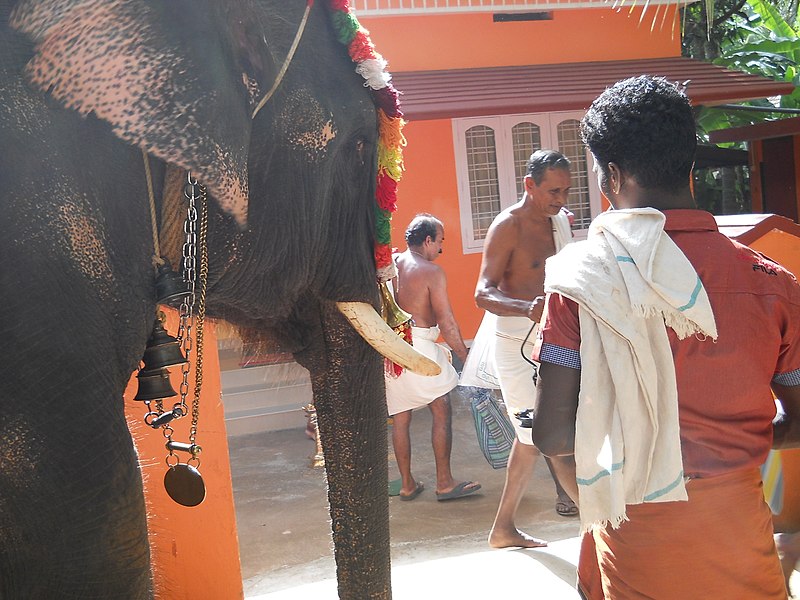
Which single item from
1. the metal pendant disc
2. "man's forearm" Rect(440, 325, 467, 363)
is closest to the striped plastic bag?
"man's forearm" Rect(440, 325, 467, 363)

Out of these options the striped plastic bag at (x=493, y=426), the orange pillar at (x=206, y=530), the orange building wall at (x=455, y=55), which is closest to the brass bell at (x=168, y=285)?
the orange pillar at (x=206, y=530)

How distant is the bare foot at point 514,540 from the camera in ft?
16.3

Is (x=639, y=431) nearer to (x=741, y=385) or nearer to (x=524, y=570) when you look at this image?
(x=741, y=385)

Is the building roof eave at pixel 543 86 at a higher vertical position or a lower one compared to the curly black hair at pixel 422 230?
higher

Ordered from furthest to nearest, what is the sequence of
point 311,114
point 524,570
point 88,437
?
point 524,570 < point 311,114 < point 88,437

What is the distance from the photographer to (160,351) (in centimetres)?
195

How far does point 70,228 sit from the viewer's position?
5.32ft

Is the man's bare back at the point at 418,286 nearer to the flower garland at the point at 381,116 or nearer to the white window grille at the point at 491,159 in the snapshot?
the white window grille at the point at 491,159

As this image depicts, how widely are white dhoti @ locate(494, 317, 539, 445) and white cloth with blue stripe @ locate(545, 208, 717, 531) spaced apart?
2.96 meters

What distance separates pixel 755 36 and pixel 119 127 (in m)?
13.8

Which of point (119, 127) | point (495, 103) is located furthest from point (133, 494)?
point (495, 103)

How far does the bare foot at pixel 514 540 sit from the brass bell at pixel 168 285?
3.53 metres

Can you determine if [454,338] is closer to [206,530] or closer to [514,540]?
[514,540]

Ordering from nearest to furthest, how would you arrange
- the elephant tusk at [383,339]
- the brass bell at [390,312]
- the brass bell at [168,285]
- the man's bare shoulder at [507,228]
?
1. the brass bell at [168,285]
2. the elephant tusk at [383,339]
3. the brass bell at [390,312]
4. the man's bare shoulder at [507,228]
